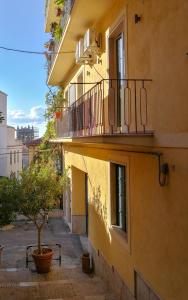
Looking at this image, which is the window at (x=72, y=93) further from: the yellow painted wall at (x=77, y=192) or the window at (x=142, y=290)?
the window at (x=142, y=290)

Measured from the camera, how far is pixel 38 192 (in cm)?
1181

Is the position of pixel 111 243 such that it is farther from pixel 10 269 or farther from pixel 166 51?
pixel 166 51

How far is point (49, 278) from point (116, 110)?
17.8 ft

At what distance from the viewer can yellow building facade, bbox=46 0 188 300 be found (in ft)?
17.7

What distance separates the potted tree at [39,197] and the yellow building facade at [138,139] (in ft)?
4.44

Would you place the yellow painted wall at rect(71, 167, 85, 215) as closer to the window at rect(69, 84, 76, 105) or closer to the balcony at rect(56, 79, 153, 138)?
the window at rect(69, 84, 76, 105)

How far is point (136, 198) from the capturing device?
291 inches

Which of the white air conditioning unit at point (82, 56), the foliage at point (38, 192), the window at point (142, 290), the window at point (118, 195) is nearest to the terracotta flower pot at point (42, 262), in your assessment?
the foliage at point (38, 192)

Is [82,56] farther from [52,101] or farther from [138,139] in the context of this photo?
[52,101]

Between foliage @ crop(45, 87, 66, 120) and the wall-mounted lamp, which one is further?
foliage @ crop(45, 87, 66, 120)

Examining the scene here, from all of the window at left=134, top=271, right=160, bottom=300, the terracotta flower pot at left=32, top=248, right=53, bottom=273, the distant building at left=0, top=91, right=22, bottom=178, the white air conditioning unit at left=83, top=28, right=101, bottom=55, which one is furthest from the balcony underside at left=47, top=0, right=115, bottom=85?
the distant building at left=0, top=91, right=22, bottom=178

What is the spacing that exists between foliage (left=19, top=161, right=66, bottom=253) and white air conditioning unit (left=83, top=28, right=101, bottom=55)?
14.2 feet

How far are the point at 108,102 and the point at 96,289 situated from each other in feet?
15.3

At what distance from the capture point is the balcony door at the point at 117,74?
8.06 metres
